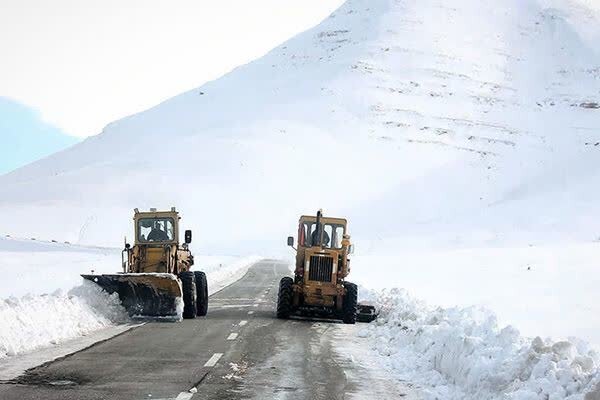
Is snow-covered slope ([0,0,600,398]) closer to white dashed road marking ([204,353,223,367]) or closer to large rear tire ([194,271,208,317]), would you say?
large rear tire ([194,271,208,317])

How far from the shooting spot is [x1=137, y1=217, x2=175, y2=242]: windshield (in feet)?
68.6

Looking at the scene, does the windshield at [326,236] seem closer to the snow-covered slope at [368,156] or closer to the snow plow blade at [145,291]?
the snow plow blade at [145,291]

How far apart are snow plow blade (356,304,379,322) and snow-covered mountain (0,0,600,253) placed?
76.1 meters

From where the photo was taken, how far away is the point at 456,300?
28.0 meters

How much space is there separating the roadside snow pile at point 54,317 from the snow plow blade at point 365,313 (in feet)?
19.6

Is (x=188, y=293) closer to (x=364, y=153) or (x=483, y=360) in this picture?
(x=483, y=360)

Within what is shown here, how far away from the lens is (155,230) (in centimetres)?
2100

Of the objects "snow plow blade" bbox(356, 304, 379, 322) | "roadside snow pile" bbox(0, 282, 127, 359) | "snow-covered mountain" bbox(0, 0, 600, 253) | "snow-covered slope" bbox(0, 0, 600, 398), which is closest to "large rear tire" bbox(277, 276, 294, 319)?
"snow plow blade" bbox(356, 304, 379, 322)

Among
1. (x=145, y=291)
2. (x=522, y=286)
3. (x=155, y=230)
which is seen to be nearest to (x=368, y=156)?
(x=522, y=286)

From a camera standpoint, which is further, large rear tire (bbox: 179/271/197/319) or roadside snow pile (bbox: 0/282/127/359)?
large rear tire (bbox: 179/271/197/319)

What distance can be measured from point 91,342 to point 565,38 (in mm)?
199151

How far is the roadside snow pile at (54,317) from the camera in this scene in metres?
13.8

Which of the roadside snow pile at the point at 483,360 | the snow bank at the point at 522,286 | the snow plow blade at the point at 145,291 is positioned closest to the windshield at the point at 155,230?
the snow plow blade at the point at 145,291

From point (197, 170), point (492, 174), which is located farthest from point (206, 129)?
point (492, 174)
